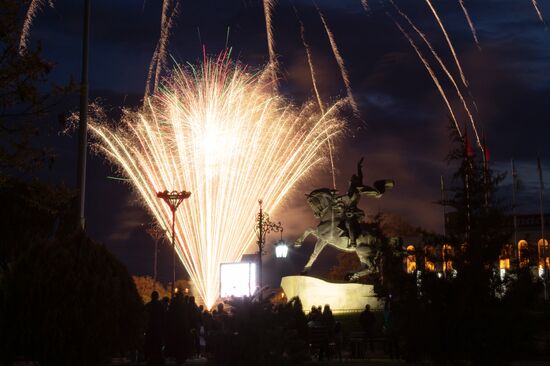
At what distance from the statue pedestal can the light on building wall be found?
4.11 ft

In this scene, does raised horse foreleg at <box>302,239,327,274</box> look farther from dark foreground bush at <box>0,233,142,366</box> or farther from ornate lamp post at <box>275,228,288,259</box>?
dark foreground bush at <box>0,233,142,366</box>

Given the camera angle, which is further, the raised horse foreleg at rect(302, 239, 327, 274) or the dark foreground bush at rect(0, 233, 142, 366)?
the raised horse foreleg at rect(302, 239, 327, 274)

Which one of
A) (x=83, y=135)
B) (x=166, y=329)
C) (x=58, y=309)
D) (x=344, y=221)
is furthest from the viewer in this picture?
(x=344, y=221)

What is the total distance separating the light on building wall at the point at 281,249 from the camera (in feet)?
107

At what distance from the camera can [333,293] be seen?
1278 inches

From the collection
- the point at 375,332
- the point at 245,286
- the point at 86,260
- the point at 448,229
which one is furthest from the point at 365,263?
the point at 86,260

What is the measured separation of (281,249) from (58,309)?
20476 mm

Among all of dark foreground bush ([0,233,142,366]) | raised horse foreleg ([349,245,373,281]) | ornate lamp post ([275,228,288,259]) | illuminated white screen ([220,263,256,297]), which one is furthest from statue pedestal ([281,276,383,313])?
dark foreground bush ([0,233,142,366])

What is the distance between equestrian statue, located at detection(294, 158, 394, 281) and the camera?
32.0 m

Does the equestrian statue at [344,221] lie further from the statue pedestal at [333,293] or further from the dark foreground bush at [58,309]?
the dark foreground bush at [58,309]

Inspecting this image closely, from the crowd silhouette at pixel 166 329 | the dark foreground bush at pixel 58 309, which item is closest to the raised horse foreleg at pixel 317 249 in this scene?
the crowd silhouette at pixel 166 329

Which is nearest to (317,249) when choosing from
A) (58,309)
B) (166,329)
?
(166,329)

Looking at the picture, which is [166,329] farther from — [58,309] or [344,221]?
[344,221]

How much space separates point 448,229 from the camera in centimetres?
1416
